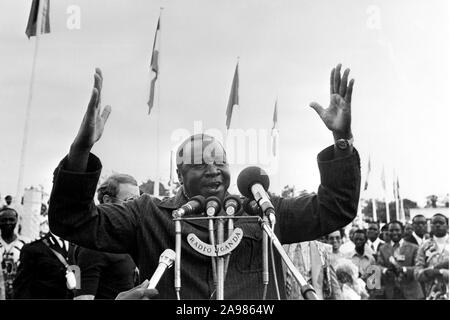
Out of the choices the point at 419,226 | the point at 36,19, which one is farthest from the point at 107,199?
the point at 36,19

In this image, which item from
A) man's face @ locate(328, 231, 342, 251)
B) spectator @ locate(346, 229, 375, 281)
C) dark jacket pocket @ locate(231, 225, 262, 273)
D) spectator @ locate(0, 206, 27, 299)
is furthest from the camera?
spectator @ locate(346, 229, 375, 281)

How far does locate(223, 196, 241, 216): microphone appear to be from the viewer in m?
2.68

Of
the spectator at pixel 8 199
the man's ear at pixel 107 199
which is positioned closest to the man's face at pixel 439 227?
the man's ear at pixel 107 199

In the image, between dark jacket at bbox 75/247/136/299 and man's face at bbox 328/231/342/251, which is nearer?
dark jacket at bbox 75/247/136/299

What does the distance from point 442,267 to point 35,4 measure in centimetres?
1135

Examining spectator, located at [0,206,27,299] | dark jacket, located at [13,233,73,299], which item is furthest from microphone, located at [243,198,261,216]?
spectator, located at [0,206,27,299]

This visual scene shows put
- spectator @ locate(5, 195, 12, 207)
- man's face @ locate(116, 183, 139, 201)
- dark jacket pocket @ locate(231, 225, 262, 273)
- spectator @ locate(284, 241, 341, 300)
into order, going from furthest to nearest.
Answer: spectator @ locate(5, 195, 12, 207) → spectator @ locate(284, 241, 341, 300) → man's face @ locate(116, 183, 139, 201) → dark jacket pocket @ locate(231, 225, 262, 273)

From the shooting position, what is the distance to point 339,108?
2975 mm

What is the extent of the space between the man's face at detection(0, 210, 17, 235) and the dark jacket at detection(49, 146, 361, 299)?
4357 mm

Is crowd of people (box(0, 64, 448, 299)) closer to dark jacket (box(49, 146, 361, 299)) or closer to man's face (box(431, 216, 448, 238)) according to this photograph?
dark jacket (box(49, 146, 361, 299))

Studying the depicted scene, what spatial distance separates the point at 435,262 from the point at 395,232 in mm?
1212

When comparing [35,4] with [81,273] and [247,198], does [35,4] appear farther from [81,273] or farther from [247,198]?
[247,198]

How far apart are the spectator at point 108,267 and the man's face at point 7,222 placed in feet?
7.95
